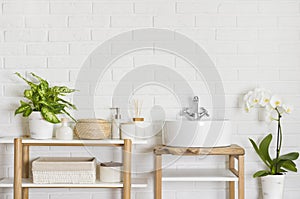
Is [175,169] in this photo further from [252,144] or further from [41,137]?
[41,137]

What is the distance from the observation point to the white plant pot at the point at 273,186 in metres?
2.46

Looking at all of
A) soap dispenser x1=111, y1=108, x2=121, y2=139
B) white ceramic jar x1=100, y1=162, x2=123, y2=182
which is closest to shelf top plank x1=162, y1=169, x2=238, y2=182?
white ceramic jar x1=100, y1=162, x2=123, y2=182

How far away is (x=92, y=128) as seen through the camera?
2385 mm

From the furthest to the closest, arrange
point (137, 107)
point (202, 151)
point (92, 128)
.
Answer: point (137, 107) → point (92, 128) → point (202, 151)

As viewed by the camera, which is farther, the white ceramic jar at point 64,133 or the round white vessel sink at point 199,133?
the white ceramic jar at point 64,133

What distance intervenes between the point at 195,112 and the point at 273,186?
0.59 meters

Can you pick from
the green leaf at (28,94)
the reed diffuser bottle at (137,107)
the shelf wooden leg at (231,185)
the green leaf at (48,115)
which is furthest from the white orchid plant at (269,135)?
the green leaf at (28,94)

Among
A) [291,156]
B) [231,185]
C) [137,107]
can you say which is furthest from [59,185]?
[291,156]

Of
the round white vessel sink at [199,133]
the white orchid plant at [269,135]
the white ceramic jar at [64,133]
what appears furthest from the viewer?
the white orchid plant at [269,135]

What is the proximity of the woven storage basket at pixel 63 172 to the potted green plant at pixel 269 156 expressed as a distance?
929 mm

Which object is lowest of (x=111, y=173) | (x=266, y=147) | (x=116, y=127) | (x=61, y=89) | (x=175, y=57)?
(x=111, y=173)

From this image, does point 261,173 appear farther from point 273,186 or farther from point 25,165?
point 25,165

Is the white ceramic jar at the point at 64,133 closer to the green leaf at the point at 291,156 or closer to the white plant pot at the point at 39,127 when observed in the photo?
the white plant pot at the point at 39,127

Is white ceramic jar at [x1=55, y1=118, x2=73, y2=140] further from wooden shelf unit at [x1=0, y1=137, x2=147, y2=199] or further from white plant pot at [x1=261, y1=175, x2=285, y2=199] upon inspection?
white plant pot at [x1=261, y1=175, x2=285, y2=199]
